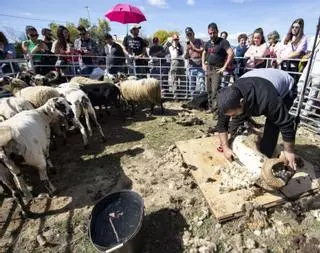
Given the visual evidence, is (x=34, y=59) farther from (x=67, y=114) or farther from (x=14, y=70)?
(x=67, y=114)

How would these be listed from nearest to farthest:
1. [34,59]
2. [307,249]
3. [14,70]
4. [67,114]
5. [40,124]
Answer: [307,249]
[40,124]
[67,114]
[14,70]
[34,59]

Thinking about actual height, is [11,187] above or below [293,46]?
below

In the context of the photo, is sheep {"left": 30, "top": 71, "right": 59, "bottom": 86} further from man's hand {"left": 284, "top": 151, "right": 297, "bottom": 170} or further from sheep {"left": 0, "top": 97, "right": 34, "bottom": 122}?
man's hand {"left": 284, "top": 151, "right": 297, "bottom": 170}

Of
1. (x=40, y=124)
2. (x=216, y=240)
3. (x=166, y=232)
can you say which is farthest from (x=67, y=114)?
(x=216, y=240)

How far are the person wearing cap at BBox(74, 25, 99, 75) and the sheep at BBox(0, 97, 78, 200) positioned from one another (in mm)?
4649

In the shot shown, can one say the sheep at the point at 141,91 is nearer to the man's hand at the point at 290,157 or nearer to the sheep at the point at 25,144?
the sheep at the point at 25,144

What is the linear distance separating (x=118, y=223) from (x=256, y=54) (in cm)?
618

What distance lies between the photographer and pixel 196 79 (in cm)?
808

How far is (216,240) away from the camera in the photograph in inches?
113

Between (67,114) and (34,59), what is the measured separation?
13.8ft

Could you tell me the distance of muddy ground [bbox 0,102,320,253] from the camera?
9.35 feet

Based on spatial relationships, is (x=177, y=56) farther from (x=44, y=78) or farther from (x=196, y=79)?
(x=44, y=78)

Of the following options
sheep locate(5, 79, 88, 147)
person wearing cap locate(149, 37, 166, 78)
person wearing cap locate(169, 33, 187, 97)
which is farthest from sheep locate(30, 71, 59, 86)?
person wearing cap locate(169, 33, 187, 97)

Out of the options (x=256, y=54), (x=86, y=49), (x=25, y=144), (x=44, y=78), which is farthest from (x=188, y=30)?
(x=25, y=144)
